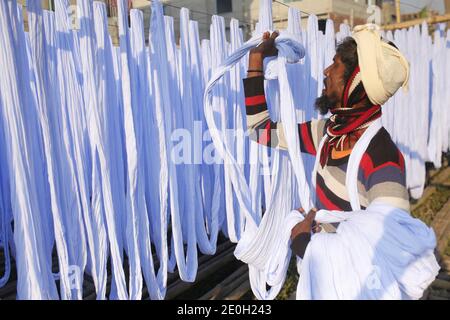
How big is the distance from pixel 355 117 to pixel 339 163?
224mm

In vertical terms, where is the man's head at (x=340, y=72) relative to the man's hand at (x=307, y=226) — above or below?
above

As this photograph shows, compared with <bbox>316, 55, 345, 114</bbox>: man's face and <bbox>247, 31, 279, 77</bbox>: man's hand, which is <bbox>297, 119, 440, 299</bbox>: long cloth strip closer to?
<bbox>316, 55, 345, 114</bbox>: man's face

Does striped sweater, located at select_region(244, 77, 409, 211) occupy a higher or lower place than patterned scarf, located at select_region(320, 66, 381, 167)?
lower

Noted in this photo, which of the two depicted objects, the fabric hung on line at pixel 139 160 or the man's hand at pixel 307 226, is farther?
the man's hand at pixel 307 226

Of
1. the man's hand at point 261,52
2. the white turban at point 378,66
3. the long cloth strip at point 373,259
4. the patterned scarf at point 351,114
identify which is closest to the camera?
the long cloth strip at point 373,259

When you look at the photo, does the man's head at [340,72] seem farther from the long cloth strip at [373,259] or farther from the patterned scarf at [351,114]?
the long cloth strip at [373,259]

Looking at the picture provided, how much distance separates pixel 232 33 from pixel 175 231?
1332 millimetres

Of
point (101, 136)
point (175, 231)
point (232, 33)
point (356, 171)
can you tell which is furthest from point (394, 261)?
point (232, 33)

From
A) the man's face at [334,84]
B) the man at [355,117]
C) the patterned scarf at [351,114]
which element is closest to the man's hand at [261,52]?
the man at [355,117]

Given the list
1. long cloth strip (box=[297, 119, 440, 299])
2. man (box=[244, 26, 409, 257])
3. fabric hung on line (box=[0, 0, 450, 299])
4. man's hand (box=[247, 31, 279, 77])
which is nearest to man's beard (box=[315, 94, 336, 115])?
man (box=[244, 26, 409, 257])

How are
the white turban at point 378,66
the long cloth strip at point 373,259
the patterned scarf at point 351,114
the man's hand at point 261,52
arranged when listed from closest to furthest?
1. the long cloth strip at point 373,259
2. the white turban at point 378,66
3. the patterned scarf at point 351,114
4. the man's hand at point 261,52

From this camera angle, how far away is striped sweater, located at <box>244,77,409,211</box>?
5.47 ft

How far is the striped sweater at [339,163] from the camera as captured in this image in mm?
1666
